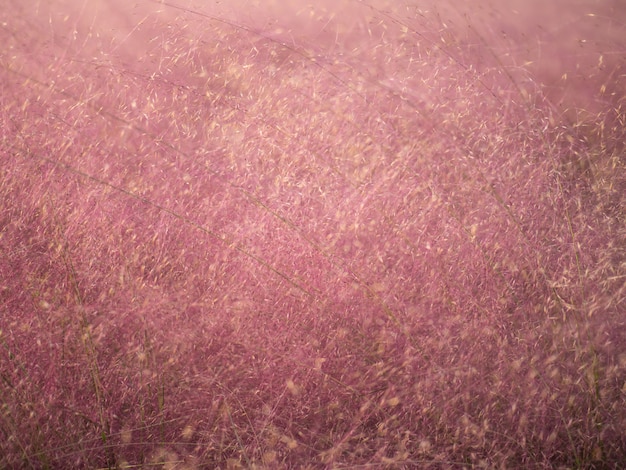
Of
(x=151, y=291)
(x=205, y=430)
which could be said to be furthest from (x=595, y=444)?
(x=151, y=291)

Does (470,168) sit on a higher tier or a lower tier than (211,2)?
lower

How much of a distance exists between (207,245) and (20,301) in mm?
519

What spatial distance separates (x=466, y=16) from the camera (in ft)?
8.79

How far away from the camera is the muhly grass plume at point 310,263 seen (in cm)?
135

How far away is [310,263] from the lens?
5.66ft

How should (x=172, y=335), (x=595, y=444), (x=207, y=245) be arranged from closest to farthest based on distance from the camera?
(x=595, y=444)
(x=172, y=335)
(x=207, y=245)

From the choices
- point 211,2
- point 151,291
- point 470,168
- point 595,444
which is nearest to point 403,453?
point 595,444

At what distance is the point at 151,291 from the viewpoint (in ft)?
5.21

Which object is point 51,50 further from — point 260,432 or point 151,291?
point 260,432

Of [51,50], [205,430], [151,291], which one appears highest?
[51,50]

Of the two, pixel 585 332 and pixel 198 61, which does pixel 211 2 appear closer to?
pixel 198 61

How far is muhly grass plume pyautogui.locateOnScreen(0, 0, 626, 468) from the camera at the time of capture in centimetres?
135

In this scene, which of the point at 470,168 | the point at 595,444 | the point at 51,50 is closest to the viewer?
the point at 595,444

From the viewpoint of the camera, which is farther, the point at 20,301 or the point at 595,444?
the point at 20,301
